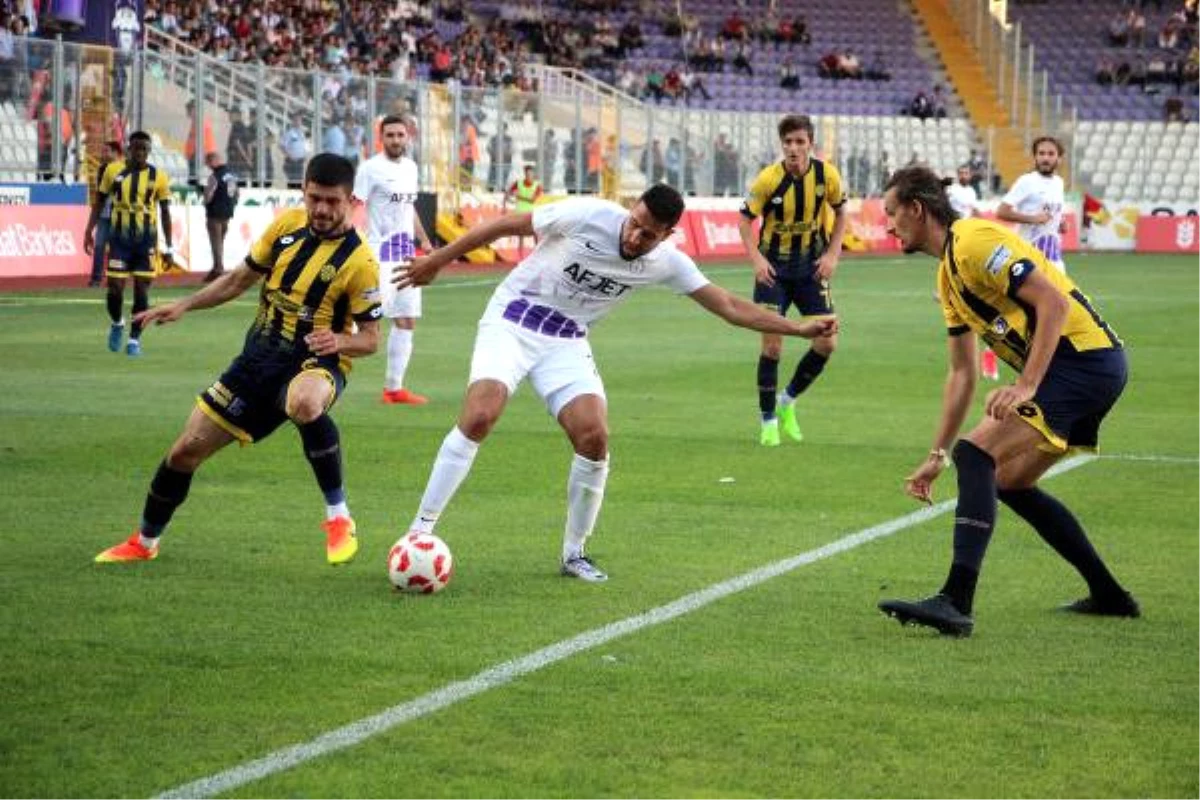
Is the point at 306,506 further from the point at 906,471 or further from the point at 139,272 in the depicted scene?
the point at 139,272

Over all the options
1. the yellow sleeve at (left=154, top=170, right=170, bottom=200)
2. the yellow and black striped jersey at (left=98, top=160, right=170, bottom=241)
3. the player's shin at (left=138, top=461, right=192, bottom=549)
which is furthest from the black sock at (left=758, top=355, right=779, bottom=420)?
the yellow sleeve at (left=154, top=170, right=170, bottom=200)

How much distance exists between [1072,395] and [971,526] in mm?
639

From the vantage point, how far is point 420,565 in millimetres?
8656

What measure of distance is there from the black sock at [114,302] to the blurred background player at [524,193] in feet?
64.5

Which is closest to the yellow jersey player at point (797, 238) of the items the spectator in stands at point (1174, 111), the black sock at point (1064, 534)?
the black sock at point (1064, 534)

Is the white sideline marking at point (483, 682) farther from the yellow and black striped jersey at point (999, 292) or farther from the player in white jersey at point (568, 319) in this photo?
the yellow and black striped jersey at point (999, 292)

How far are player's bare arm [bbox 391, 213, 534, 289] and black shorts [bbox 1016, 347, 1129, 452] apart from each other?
2.32m

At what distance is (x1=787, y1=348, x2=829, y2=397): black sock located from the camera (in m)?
15.2

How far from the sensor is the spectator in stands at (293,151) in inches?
1448

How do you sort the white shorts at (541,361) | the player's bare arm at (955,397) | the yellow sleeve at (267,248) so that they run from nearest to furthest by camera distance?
the player's bare arm at (955,397) < the white shorts at (541,361) < the yellow sleeve at (267,248)

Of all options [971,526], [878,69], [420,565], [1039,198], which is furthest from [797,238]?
[878,69]

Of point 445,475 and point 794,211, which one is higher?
point 794,211

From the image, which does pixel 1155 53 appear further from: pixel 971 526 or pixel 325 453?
pixel 971 526

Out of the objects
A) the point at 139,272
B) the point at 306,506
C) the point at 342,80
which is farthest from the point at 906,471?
the point at 342,80
